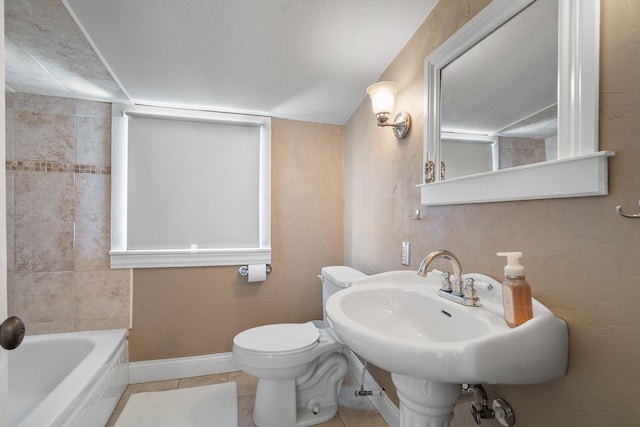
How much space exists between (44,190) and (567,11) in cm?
273

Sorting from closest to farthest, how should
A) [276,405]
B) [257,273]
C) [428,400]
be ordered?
1. [428,400]
2. [276,405]
3. [257,273]

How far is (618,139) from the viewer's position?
23.8 inches

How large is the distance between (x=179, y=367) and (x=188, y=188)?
131 cm

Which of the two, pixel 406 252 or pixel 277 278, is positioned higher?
pixel 406 252

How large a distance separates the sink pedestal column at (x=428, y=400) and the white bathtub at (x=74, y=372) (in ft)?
4.80

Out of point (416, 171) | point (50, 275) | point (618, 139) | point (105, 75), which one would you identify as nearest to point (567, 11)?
point (618, 139)

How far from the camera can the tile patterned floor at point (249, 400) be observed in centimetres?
158

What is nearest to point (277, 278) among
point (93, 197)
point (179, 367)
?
point (179, 367)

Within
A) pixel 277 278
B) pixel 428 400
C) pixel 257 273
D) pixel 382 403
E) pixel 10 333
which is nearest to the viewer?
pixel 10 333

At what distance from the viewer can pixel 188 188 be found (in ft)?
6.88

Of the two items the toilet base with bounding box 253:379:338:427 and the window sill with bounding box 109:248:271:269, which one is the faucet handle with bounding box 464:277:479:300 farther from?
the window sill with bounding box 109:248:271:269

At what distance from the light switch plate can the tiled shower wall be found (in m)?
1.90

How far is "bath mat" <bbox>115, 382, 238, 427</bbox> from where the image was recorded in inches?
61.9

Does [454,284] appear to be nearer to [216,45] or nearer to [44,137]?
[216,45]
